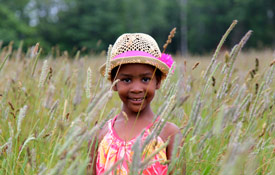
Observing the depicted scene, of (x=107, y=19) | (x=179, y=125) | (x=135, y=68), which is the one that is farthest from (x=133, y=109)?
(x=107, y=19)

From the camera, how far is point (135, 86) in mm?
1679

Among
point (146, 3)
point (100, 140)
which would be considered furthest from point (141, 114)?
point (146, 3)

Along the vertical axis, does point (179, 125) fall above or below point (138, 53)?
below

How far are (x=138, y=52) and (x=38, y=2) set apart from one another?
3488 centimetres

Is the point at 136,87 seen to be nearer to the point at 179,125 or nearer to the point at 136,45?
the point at 136,45

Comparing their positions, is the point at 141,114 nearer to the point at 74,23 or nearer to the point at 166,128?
the point at 166,128

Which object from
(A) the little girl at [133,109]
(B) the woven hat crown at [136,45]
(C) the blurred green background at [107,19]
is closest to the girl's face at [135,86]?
(A) the little girl at [133,109]

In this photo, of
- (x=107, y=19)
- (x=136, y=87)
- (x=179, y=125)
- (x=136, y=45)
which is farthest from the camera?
(x=107, y=19)

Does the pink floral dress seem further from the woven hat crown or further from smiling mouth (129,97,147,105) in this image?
the woven hat crown

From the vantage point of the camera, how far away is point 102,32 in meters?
34.3

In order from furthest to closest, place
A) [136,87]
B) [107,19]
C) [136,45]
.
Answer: [107,19], [136,45], [136,87]

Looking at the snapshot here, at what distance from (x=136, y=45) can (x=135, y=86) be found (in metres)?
0.25

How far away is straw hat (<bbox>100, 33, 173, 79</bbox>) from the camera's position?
169 cm

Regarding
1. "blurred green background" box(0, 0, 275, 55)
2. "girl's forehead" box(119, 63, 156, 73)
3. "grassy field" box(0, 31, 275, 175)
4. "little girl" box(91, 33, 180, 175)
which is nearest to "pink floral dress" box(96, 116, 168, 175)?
"little girl" box(91, 33, 180, 175)
